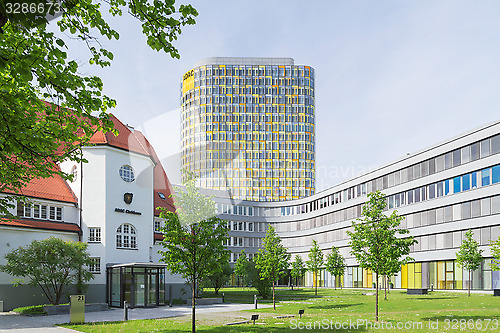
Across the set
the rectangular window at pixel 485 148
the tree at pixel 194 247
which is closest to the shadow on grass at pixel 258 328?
the tree at pixel 194 247

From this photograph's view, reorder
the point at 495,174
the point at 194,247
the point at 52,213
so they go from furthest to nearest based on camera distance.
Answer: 1. the point at 495,174
2. the point at 52,213
3. the point at 194,247

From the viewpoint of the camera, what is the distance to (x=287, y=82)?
469ft

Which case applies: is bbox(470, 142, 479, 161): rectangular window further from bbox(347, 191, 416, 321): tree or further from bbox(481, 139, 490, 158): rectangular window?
bbox(347, 191, 416, 321): tree

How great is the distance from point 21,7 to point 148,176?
125 feet

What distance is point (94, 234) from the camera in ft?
132

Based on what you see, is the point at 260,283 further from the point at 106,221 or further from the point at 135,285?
the point at 106,221

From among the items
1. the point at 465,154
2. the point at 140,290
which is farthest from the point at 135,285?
the point at 465,154

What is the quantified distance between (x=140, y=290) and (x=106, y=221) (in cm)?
646

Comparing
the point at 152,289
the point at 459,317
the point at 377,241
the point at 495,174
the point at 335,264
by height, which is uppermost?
the point at 495,174

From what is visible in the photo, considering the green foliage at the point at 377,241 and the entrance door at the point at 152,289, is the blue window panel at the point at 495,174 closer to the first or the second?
the green foliage at the point at 377,241

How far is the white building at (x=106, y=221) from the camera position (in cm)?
3672

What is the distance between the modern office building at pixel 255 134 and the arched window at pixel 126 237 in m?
96.7

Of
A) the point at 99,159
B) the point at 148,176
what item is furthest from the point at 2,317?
the point at 148,176

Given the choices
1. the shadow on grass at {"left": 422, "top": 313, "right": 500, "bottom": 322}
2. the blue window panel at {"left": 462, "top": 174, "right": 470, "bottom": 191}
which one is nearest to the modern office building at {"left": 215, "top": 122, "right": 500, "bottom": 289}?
the blue window panel at {"left": 462, "top": 174, "right": 470, "bottom": 191}
